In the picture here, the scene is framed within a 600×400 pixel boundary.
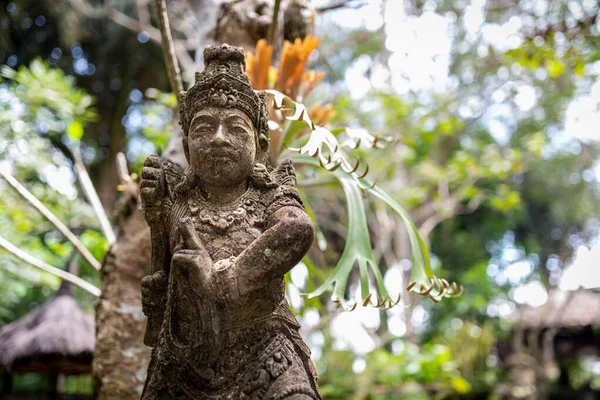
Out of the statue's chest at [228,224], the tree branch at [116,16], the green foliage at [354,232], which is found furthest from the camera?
the tree branch at [116,16]

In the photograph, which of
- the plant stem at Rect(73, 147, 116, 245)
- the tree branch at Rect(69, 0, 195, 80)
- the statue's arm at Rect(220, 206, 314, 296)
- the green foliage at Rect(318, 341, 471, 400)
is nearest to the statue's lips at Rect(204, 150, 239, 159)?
the statue's arm at Rect(220, 206, 314, 296)

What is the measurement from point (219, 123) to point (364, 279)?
1.04 m

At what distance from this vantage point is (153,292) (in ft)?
6.32

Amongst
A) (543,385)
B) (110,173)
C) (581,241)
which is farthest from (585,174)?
(110,173)

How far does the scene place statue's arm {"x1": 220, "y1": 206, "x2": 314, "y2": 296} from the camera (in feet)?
5.45

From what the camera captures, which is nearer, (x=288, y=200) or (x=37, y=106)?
(x=288, y=200)

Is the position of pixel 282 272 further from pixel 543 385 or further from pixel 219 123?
pixel 543 385

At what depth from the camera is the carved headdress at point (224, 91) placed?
6.38ft

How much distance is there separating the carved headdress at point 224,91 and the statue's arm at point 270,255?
1.58ft

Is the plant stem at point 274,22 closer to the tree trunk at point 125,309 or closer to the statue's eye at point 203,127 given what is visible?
the tree trunk at point 125,309

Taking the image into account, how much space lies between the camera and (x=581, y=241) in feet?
44.9

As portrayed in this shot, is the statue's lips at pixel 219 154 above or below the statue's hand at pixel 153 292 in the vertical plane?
above

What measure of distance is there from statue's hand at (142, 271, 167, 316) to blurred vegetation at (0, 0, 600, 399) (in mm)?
1450

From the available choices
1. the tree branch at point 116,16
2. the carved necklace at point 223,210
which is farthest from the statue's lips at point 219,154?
the tree branch at point 116,16
